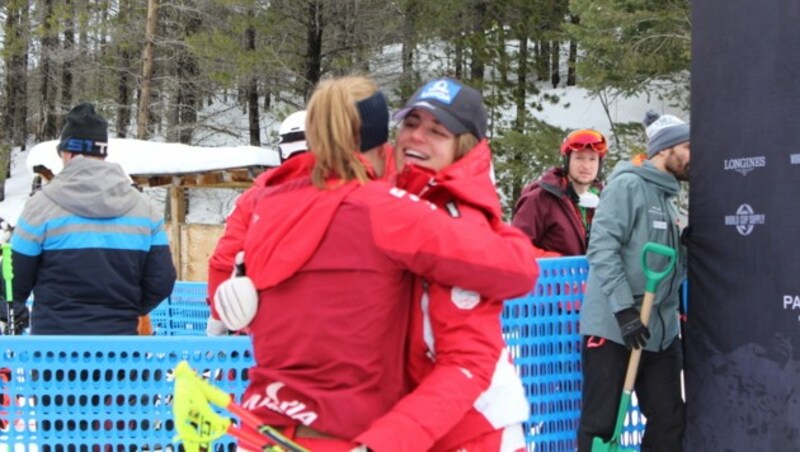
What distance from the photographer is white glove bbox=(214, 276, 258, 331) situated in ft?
6.18

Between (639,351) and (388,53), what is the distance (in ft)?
62.9

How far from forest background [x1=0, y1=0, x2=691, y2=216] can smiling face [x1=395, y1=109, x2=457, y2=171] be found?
49.4 feet

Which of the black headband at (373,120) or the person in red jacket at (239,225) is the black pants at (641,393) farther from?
the black headband at (373,120)

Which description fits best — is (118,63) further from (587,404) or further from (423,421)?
(423,421)

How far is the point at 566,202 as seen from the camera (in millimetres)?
5035

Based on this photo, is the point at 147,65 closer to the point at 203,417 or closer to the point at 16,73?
the point at 16,73

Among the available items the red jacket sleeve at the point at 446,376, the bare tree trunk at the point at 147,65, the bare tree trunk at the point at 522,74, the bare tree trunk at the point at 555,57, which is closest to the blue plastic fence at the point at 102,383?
the red jacket sleeve at the point at 446,376

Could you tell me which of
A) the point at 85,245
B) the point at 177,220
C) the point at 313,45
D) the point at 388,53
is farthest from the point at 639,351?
the point at 388,53

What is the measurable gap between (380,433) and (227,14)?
70.3 ft

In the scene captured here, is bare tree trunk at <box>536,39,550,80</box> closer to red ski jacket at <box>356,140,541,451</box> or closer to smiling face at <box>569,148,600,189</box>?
smiling face at <box>569,148,600,189</box>

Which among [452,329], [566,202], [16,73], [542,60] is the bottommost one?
[452,329]

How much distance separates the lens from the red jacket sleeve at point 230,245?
2844 millimetres

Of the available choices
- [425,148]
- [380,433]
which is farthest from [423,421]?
[425,148]

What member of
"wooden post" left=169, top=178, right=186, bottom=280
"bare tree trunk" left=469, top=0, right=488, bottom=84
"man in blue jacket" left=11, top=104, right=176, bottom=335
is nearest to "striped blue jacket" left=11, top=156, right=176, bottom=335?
"man in blue jacket" left=11, top=104, right=176, bottom=335
